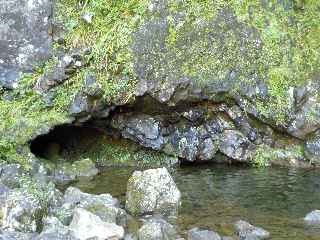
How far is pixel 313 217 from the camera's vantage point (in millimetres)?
9156

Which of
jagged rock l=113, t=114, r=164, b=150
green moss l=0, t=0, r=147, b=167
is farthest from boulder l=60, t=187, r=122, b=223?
jagged rock l=113, t=114, r=164, b=150

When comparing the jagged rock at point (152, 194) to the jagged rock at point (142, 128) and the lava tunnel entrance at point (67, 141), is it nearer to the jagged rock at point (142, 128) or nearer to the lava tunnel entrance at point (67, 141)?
the jagged rock at point (142, 128)

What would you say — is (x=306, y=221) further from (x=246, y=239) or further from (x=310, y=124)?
(x=310, y=124)

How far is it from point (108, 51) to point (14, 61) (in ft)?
8.21

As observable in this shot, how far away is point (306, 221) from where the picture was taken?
359 inches

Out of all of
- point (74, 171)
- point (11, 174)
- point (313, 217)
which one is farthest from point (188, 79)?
point (313, 217)

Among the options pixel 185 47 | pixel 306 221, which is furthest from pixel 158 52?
pixel 306 221

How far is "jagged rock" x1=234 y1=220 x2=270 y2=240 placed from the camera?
8445mm

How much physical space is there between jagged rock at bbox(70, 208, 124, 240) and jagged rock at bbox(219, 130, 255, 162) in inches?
232

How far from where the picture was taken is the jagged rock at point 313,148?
13258mm

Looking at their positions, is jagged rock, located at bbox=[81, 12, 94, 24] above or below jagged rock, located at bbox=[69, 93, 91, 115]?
above

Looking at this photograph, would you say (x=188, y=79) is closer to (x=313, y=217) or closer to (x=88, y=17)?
(x=88, y=17)

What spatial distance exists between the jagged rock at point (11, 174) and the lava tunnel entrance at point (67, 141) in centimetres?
283

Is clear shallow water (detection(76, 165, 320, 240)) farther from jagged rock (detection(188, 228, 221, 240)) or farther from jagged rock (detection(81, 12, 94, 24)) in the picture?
jagged rock (detection(81, 12, 94, 24))
